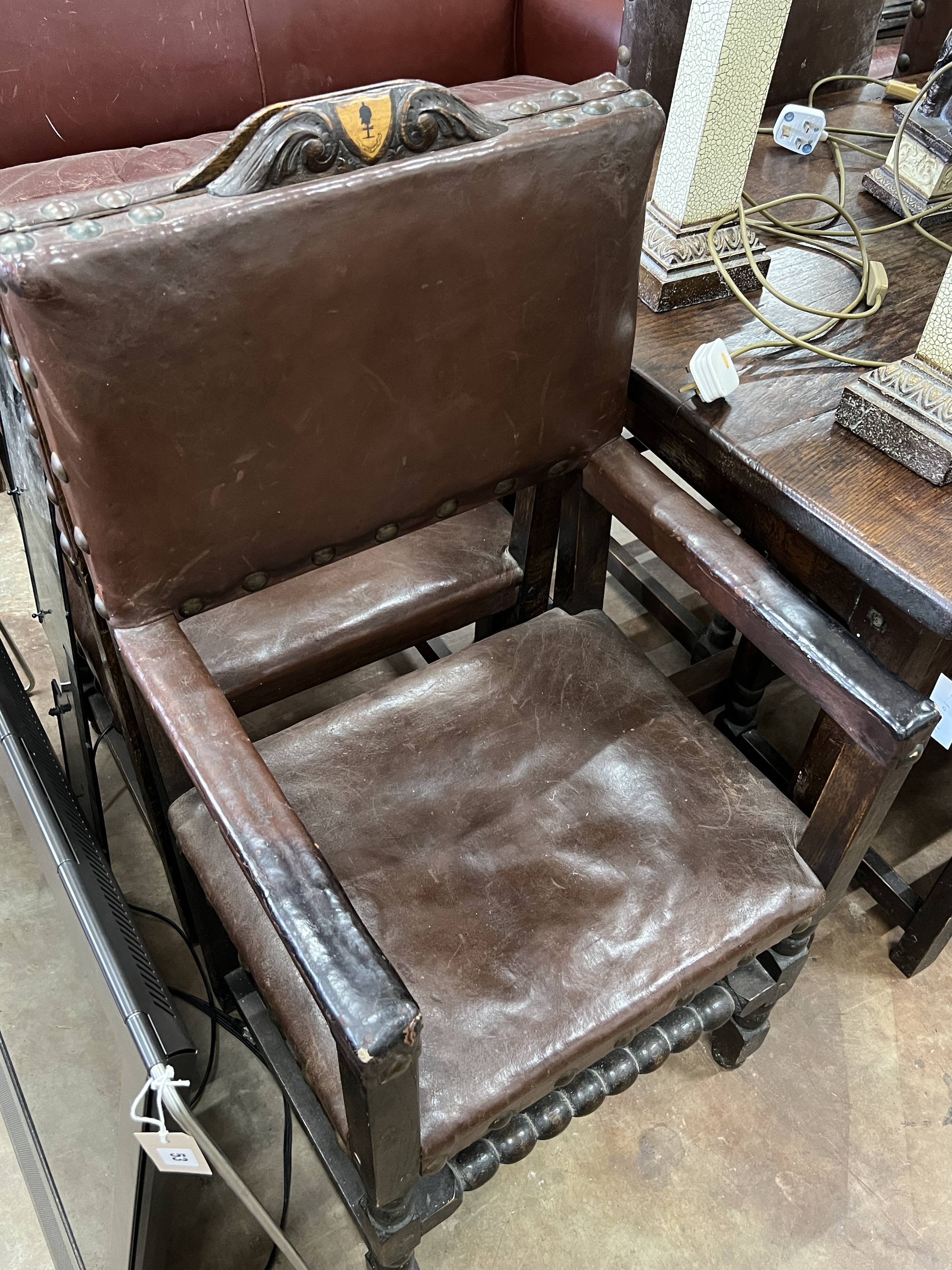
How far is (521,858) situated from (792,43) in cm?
141

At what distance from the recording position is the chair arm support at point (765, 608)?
0.83 metres

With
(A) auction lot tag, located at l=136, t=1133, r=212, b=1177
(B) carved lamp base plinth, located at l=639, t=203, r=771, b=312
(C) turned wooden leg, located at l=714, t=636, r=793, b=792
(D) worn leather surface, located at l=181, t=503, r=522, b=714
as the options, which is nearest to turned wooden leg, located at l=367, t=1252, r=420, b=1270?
(A) auction lot tag, located at l=136, t=1133, r=212, b=1177

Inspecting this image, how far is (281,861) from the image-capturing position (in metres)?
0.72

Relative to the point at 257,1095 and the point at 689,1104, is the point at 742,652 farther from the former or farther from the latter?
the point at 257,1095

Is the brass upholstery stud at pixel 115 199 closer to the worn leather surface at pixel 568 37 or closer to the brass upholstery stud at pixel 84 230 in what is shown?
the brass upholstery stud at pixel 84 230

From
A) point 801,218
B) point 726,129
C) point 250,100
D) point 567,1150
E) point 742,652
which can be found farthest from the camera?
point 250,100

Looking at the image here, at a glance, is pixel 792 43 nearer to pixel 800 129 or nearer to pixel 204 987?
pixel 800 129

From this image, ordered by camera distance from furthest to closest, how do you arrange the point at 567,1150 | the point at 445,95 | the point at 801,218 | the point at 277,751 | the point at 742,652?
the point at 742,652
the point at 801,218
the point at 567,1150
the point at 277,751
the point at 445,95

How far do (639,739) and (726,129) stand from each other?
716 mm

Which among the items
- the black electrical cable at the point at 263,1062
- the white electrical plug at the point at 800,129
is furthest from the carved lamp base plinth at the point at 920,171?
the black electrical cable at the point at 263,1062

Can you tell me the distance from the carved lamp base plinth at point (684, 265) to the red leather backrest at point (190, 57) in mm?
1601

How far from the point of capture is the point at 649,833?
99 centimetres

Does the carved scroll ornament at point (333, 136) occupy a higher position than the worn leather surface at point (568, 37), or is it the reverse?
the carved scroll ornament at point (333, 136)

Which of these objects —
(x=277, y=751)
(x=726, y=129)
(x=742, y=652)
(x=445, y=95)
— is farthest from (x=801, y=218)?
(x=277, y=751)
